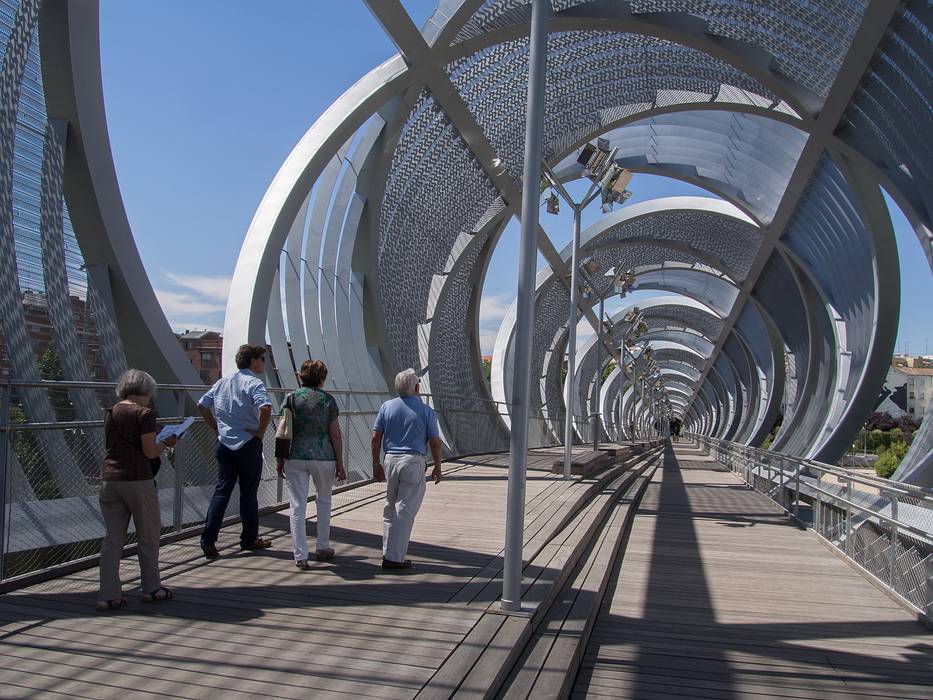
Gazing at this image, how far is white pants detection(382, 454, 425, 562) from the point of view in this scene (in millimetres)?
5586

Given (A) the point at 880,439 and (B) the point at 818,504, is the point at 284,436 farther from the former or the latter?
(A) the point at 880,439

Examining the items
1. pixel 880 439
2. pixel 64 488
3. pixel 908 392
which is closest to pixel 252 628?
pixel 64 488

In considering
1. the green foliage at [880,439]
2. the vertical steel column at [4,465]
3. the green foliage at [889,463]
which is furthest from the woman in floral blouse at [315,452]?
the green foliage at [880,439]

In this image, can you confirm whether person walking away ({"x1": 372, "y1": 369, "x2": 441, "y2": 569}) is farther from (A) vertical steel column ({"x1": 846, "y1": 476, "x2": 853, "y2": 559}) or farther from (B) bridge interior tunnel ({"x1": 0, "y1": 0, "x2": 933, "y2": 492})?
(A) vertical steel column ({"x1": 846, "y1": 476, "x2": 853, "y2": 559})

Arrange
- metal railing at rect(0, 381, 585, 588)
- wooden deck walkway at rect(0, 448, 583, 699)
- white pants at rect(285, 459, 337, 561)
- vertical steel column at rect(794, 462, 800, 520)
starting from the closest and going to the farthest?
wooden deck walkway at rect(0, 448, 583, 699) → metal railing at rect(0, 381, 585, 588) → white pants at rect(285, 459, 337, 561) → vertical steel column at rect(794, 462, 800, 520)

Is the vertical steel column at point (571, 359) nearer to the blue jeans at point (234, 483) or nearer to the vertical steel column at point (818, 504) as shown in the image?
the vertical steel column at point (818, 504)

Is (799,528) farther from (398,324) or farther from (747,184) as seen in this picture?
(747,184)

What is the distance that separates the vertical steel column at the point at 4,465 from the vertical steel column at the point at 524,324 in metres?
2.76

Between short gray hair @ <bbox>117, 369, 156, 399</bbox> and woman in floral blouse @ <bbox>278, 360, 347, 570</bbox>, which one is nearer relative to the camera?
short gray hair @ <bbox>117, 369, 156, 399</bbox>

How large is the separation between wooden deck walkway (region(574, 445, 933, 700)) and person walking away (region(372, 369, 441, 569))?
1.43 meters

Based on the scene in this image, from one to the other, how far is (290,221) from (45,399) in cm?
481

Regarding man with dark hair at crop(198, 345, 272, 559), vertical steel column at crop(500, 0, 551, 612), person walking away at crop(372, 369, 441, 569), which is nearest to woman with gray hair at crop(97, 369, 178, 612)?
man with dark hair at crop(198, 345, 272, 559)

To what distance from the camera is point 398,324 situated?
19031 mm

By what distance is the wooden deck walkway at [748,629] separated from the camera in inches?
177
